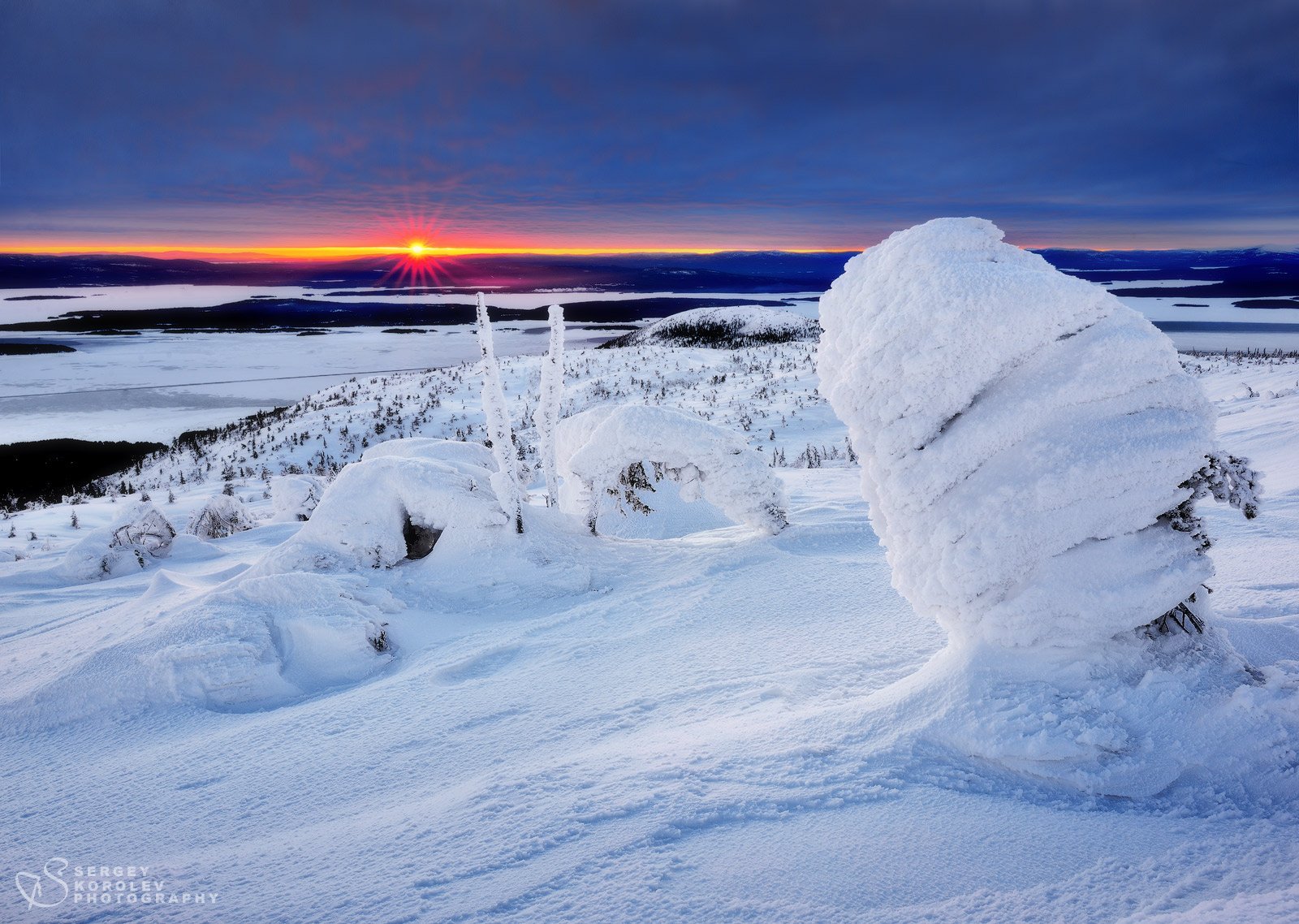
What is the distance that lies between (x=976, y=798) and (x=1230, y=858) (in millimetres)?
835

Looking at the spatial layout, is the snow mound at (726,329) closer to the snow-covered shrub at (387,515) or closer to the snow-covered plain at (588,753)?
the snow-covered shrub at (387,515)

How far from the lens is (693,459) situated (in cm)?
797

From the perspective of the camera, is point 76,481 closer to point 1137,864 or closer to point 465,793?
point 465,793

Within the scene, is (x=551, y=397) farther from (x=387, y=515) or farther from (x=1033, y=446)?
(x=1033, y=446)

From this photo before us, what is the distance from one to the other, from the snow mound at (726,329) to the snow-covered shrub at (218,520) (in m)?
36.6

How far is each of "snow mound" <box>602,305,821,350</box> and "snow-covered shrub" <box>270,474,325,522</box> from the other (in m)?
35.5

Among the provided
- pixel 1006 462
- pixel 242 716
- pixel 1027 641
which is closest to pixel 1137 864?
pixel 1027 641

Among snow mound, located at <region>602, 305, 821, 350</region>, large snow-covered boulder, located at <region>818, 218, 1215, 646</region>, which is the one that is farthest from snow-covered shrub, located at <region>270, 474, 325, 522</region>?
snow mound, located at <region>602, 305, 821, 350</region>

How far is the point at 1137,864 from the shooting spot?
8.10 feet

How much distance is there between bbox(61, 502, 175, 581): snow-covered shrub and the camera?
857 cm

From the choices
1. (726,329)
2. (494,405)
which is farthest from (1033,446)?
(726,329)

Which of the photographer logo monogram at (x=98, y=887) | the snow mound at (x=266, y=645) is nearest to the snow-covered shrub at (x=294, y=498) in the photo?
the snow mound at (x=266, y=645)

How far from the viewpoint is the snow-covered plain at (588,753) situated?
2.55 m

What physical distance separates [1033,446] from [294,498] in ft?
40.3
